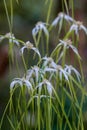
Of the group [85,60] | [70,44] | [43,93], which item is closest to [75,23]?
[70,44]

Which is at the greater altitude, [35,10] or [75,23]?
[35,10]

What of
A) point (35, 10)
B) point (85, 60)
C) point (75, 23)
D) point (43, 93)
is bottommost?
point (43, 93)

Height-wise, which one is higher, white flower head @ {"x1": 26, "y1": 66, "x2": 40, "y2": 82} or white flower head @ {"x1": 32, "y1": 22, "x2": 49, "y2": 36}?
white flower head @ {"x1": 32, "y1": 22, "x2": 49, "y2": 36}

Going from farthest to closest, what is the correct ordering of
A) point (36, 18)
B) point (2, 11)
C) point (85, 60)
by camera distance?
point (85, 60), point (36, 18), point (2, 11)

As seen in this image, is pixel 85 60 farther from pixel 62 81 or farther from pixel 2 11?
pixel 62 81

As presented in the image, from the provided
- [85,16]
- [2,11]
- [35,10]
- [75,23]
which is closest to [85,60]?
[85,16]

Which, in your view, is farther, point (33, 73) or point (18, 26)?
point (18, 26)

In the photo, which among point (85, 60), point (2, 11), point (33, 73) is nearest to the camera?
point (33, 73)

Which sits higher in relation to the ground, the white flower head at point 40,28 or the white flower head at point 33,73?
the white flower head at point 40,28

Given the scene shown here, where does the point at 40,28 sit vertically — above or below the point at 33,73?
above
